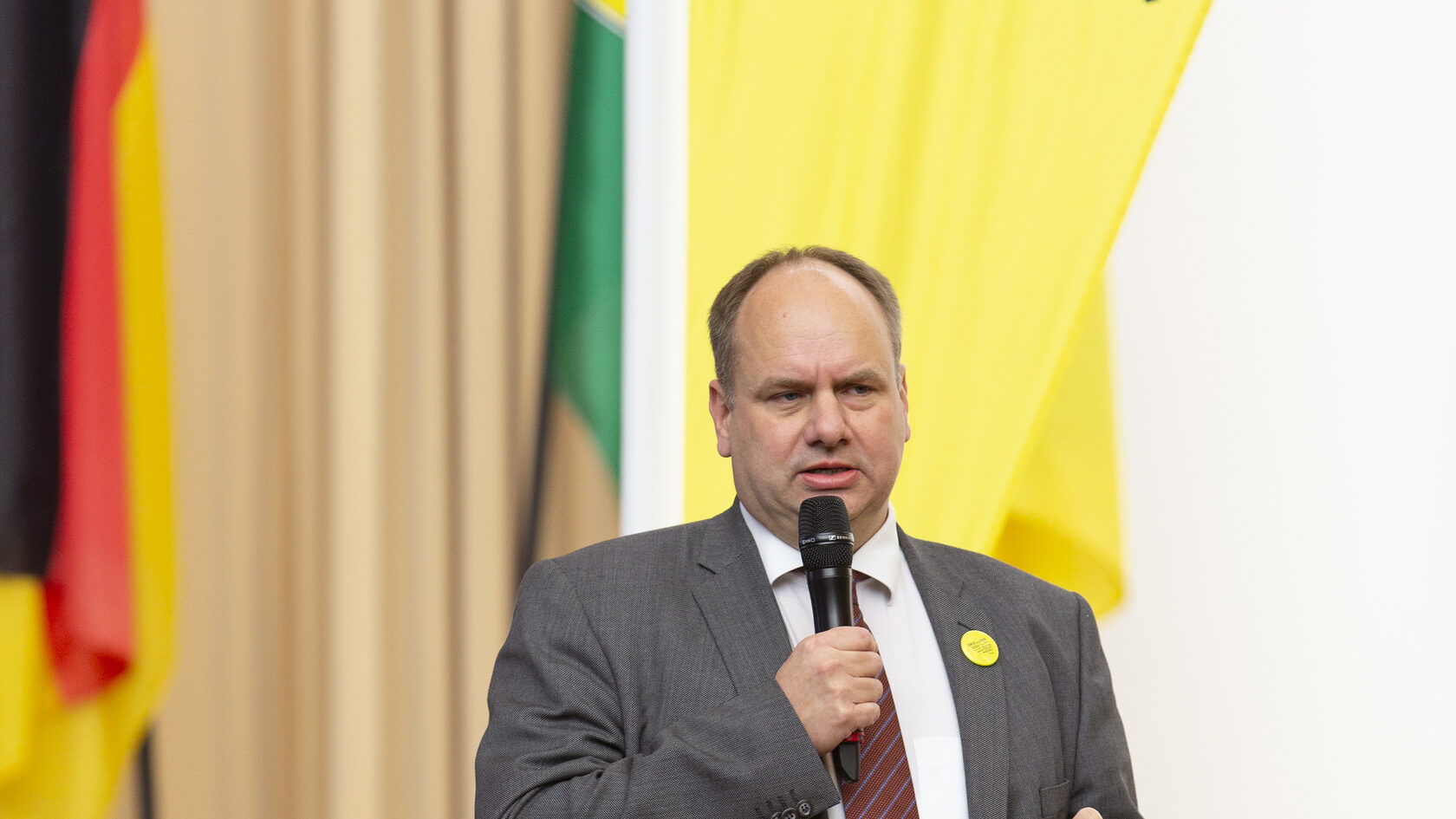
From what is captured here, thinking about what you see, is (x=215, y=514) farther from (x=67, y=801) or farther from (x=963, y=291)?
(x=963, y=291)

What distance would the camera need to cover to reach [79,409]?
244 centimetres

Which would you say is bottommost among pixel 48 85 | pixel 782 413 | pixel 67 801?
pixel 67 801

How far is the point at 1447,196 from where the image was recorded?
3.26 metres

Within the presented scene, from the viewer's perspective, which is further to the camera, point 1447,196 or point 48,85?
point 1447,196

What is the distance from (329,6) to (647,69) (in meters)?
0.78

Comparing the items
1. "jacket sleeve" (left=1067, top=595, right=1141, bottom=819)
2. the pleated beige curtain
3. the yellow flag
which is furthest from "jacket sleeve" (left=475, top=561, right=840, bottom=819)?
the yellow flag

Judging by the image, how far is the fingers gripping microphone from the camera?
1.47 meters

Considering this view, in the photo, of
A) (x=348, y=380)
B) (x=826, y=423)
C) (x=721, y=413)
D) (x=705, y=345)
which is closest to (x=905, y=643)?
(x=826, y=423)

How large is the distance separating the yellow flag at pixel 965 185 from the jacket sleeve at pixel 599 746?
55.2 inches

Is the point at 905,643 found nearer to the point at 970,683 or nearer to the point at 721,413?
the point at 970,683

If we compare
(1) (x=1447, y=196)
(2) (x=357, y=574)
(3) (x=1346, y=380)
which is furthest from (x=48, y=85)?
(1) (x=1447, y=196)

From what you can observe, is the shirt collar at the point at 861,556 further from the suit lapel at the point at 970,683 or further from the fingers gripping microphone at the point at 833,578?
the fingers gripping microphone at the point at 833,578

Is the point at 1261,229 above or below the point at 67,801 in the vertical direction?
above

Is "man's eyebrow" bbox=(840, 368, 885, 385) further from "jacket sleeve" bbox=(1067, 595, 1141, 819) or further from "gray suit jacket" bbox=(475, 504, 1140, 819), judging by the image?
"jacket sleeve" bbox=(1067, 595, 1141, 819)
